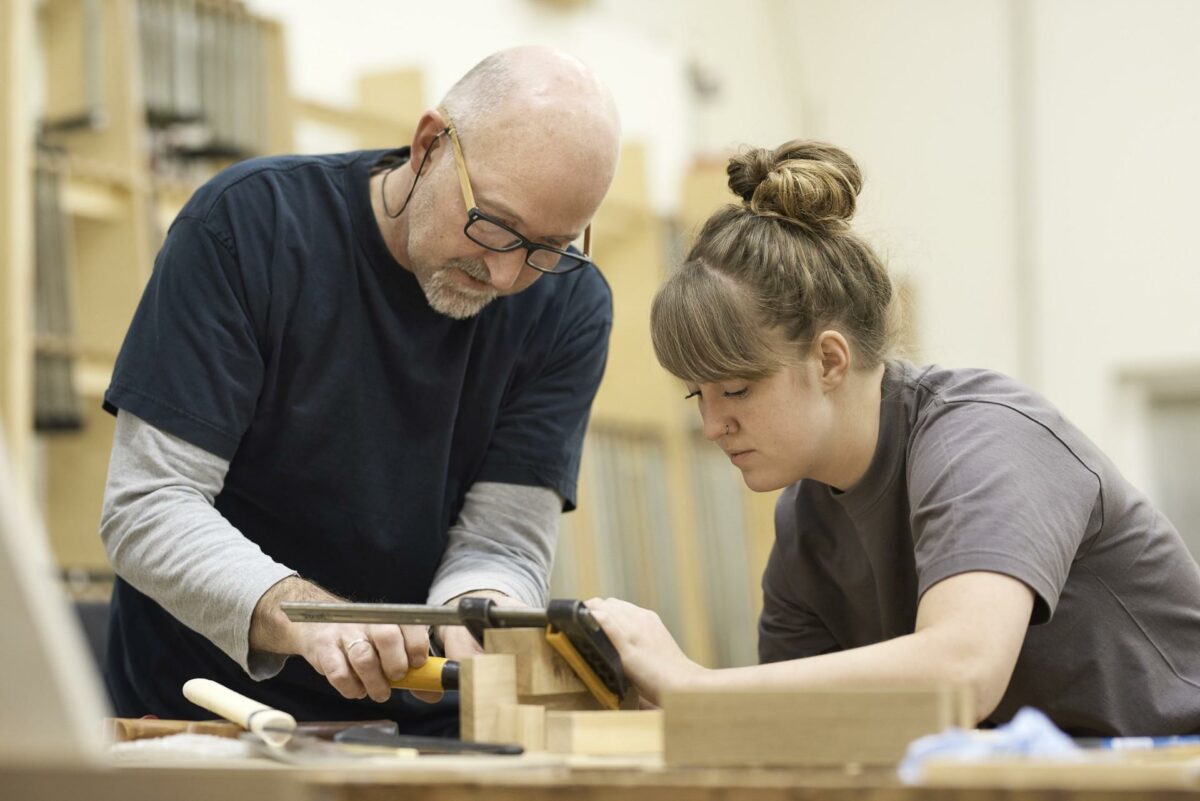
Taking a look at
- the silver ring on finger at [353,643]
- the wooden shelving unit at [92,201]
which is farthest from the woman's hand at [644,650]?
the wooden shelving unit at [92,201]

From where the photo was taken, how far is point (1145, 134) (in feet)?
19.2

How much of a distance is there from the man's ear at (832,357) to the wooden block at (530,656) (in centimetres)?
48

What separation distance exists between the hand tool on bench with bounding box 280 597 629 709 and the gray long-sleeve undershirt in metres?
0.17

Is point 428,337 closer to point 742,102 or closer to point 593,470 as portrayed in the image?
point 593,470

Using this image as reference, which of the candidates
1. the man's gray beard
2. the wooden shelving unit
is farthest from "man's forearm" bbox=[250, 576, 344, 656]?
the wooden shelving unit

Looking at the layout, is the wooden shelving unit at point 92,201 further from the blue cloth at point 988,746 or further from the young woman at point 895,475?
the blue cloth at point 988,746

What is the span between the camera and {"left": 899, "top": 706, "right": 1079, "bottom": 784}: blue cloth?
0.91 m

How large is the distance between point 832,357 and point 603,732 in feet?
1.90

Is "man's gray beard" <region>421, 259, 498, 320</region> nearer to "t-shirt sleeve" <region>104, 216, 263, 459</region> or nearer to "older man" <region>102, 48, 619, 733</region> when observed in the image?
"older man" <region>102, 48, 619, 733</region>

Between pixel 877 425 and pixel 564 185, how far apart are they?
18.0 inches

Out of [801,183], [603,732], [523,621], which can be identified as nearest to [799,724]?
[603,732]

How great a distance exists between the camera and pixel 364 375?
5.92ft

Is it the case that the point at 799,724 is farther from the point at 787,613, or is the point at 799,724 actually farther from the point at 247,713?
the point at 787,613

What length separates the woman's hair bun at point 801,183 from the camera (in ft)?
5.34
